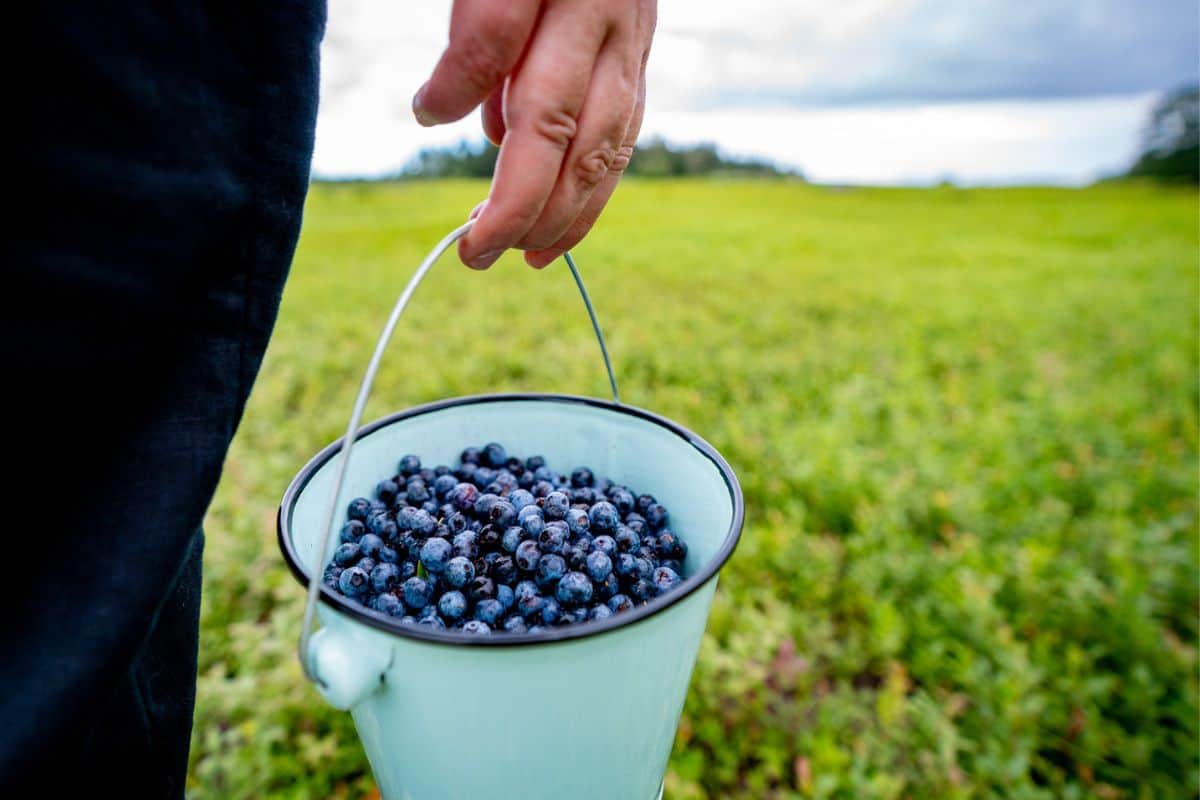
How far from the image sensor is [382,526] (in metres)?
0.82

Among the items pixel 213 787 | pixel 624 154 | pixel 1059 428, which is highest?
pixel 624 154

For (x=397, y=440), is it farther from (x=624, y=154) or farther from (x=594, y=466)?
(x=624, y=154)

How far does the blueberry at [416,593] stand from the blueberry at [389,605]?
0.5 inches

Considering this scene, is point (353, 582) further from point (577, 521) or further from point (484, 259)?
point (484, 259)

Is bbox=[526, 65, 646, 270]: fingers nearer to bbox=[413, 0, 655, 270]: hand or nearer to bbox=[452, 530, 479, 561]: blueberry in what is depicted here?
bbox=[413, 0, 655, 270]: hand

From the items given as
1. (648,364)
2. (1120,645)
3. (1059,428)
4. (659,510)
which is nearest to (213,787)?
(659,510)

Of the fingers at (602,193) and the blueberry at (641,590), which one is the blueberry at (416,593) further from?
the fingers at (602,193)

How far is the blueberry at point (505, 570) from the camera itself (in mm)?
Result: 774

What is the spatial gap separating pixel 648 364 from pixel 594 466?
2.72 meters

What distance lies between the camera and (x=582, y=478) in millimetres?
959

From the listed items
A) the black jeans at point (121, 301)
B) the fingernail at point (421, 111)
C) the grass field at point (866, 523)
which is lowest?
the grass field at point (866, 523)

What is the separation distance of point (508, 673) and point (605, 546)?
0.23 metres

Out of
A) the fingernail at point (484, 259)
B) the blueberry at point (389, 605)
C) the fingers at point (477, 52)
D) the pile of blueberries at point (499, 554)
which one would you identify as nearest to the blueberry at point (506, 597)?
the pile of blueberries at point (499, 554)

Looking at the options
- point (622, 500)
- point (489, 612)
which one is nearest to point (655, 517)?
point (622, 500)
